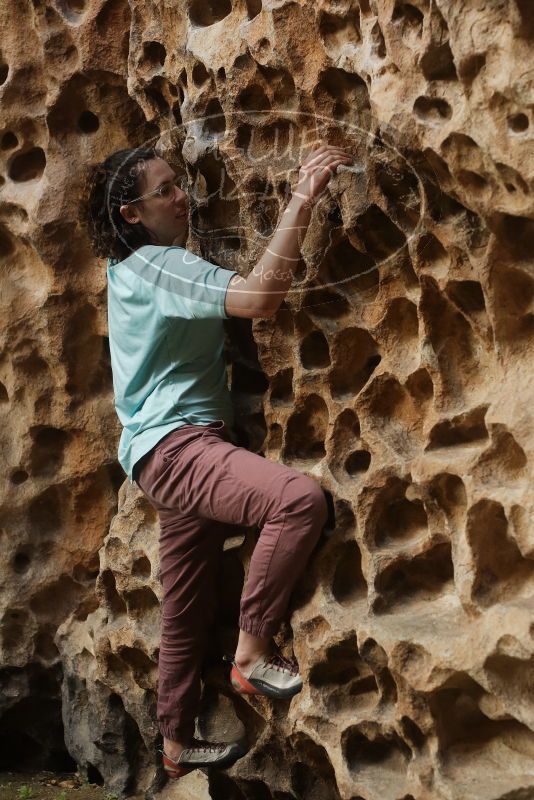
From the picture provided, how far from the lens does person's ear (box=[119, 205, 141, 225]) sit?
2828 mm

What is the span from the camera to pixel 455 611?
242 centimetres

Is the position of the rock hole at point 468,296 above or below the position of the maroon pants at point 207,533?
above

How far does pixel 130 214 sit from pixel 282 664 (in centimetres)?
111

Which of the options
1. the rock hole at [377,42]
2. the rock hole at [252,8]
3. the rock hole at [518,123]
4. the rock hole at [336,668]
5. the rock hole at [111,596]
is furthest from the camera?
the rock hole at [111,596]

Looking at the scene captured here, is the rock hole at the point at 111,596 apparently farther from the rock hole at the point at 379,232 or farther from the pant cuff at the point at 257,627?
the rock hole at the point at 379,232

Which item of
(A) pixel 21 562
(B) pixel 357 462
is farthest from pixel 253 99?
(A) pixel 21 562

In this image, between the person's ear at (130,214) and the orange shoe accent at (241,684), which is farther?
the person's ear at (130,214)

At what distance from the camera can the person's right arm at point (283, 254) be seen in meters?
2.46

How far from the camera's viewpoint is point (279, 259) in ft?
8.04

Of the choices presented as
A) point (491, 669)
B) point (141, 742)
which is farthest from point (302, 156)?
point (141, 742)

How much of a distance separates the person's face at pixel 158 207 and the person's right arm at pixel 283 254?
390mm

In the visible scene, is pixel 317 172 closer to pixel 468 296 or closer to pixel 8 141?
pixel 468 296

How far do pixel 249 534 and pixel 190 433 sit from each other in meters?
0.33

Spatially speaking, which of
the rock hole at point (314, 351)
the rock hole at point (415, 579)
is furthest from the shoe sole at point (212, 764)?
the rock hole at point (314, 351)
